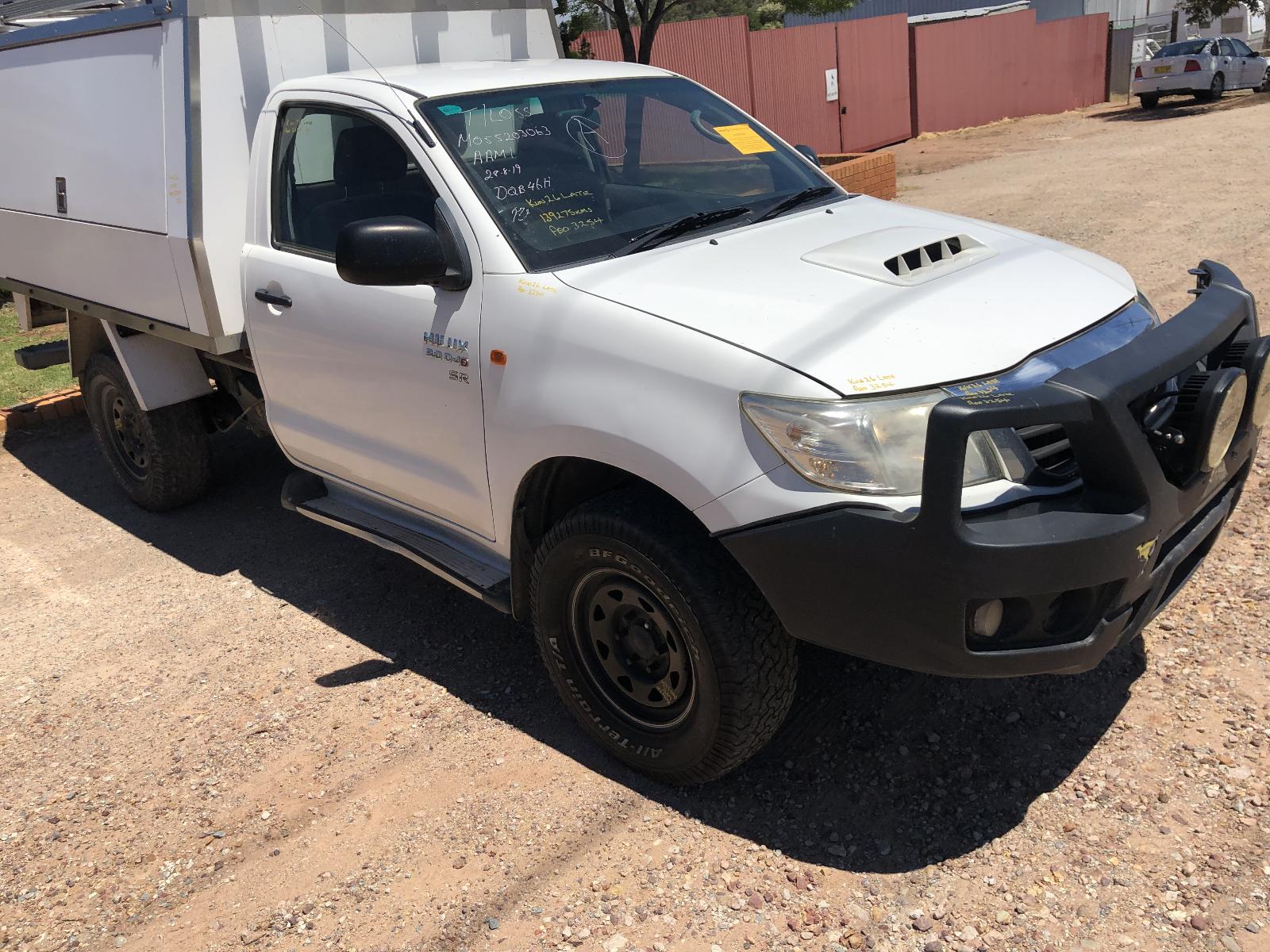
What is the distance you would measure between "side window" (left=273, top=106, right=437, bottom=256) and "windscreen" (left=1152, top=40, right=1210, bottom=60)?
26.6m

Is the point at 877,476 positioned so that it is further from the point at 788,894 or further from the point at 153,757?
the point at 153,757

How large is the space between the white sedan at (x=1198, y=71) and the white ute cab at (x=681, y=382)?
24788 mm

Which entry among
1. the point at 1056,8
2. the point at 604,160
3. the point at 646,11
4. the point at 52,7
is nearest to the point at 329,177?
the point at 604,160

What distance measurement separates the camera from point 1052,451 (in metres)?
2.88

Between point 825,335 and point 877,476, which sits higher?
point 825,335

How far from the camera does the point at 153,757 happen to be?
3.89 m

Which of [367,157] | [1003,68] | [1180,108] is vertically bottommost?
[367,157]

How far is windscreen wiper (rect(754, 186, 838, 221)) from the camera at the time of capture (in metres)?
3.96

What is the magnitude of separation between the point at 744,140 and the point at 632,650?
2.18m

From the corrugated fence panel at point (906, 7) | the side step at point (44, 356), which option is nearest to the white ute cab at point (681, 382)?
the side step at point (44, 356)

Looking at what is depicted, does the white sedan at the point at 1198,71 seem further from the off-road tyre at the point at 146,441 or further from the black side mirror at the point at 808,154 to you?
the off-road tyre at the point at 146,441

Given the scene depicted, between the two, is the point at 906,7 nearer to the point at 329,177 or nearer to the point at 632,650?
the point at 329,177

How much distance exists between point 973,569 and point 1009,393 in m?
0.43


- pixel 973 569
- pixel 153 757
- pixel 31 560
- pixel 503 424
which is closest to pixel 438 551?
pixel 503 424
